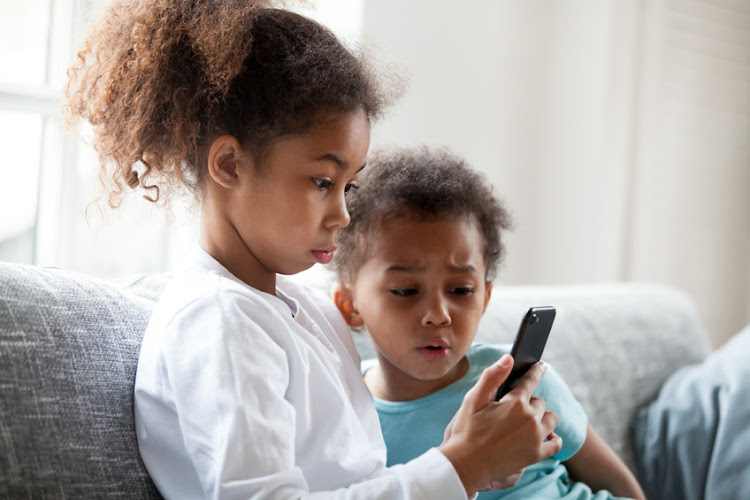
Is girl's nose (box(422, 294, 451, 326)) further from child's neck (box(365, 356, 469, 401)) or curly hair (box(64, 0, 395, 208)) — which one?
curly hair (box(64, 0, 395, 208))

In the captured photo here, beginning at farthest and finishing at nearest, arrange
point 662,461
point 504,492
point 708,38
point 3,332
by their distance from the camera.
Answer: point 708,38, point 662,461, point 504,492, point 3,332

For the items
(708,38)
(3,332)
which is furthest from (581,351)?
(708,38)

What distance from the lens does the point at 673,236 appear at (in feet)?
9.64

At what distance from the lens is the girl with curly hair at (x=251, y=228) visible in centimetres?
75

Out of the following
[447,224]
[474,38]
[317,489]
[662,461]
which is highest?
[474,38]

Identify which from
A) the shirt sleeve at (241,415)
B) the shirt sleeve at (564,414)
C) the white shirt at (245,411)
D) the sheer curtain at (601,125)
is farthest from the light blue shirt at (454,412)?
the sheer curtain at (601,125)

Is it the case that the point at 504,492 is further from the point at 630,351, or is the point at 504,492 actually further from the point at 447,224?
the point at 630,351

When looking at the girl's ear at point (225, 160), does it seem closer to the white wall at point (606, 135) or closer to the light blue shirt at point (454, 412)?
the light blue shirt at point (454, 412)

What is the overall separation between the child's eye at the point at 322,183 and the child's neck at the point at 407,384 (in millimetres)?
388

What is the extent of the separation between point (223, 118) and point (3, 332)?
1.01 feet

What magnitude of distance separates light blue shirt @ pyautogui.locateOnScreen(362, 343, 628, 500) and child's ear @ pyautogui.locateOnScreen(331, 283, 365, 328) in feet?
0.42

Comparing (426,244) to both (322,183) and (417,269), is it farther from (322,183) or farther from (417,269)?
(322,183)

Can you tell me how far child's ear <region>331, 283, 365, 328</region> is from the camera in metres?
1.15

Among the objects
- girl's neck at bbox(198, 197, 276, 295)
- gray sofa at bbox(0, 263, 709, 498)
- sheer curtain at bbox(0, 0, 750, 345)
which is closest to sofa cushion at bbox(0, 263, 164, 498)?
gray sofa at bbox(0, 263, 709, 498)
